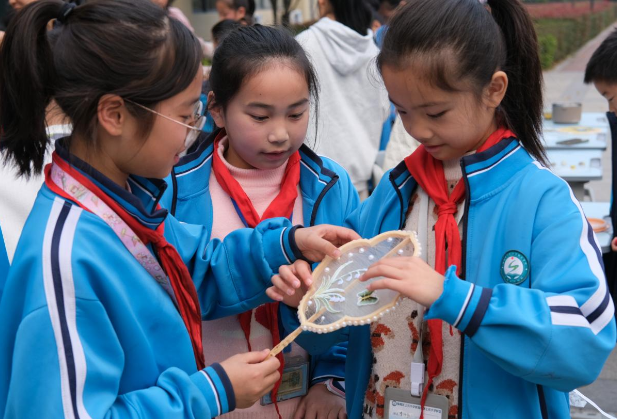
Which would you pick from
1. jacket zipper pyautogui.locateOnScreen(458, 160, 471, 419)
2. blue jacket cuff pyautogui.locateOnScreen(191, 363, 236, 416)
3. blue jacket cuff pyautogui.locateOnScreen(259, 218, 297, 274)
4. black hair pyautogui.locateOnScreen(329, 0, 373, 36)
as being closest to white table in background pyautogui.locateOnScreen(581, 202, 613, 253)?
black hair pyautogui.locateOnScreen(329, 0, 373, 36)

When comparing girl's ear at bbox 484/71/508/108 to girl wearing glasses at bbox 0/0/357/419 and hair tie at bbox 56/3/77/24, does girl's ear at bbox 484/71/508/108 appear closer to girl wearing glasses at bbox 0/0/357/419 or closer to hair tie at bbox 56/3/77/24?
girl wearing glasses at bbox 0/0/357/419

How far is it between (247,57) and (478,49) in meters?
0.70

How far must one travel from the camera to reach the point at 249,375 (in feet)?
4.97

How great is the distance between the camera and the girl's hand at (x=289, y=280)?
1.70m

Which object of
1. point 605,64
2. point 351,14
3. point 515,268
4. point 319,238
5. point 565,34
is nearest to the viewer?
point 515,268

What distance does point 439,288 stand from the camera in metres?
1.46

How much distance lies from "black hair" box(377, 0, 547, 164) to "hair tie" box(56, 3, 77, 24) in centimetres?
72

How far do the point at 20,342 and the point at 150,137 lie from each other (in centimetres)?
47

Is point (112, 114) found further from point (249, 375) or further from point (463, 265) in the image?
point (463, 265)

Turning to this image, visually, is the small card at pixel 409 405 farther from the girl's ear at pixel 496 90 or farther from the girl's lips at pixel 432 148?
the girl's ear at pixel 496 90

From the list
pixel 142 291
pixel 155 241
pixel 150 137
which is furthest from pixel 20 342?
pixel 150 137

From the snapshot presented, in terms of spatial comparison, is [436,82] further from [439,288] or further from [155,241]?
[155,241]

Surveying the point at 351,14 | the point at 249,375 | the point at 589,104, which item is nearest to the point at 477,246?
the point at 249,375

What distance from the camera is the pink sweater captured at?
2051 mm
